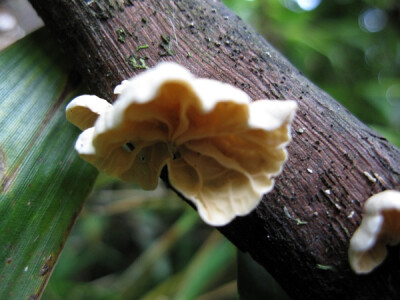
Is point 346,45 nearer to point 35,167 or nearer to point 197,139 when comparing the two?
point 197,139

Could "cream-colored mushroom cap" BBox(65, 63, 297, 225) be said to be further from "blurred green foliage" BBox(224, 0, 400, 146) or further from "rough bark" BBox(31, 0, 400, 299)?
"blurred green foliage" BBox(224, 0, 400, 146)

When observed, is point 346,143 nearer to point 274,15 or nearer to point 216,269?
point 216,269

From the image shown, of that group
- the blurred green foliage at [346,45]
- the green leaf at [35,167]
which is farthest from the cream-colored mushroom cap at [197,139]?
the blurred green foliage at [346,45]

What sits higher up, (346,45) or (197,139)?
(197,139)

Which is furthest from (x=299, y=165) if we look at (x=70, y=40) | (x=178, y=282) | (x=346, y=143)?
Result: (x=178, y=282)

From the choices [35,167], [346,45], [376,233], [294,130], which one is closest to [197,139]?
[294,130]

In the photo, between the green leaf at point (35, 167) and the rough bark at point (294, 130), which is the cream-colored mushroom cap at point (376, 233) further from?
the green leaf at point (35, 167)
